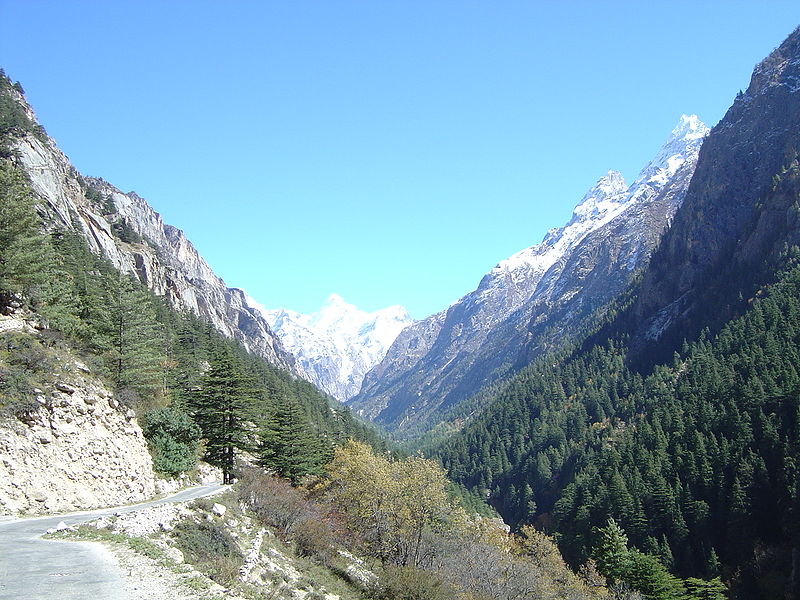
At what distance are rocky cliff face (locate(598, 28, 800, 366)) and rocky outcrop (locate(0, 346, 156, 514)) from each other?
15430 centimetres

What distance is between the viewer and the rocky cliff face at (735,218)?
147 m

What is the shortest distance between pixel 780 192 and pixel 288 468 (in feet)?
545

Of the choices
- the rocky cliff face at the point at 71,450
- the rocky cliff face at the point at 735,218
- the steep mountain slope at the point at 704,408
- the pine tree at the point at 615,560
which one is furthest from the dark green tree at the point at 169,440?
the rocky cliff face at the point at 735,218

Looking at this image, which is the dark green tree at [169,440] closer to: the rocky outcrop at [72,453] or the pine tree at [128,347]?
the pine tree at [128,347]

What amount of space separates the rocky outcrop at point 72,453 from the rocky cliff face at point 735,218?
154305 millimetres

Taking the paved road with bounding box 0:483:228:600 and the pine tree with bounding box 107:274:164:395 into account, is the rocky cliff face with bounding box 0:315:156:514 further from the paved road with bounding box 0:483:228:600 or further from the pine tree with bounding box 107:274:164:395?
the pine tree with bounding box 107:274:164:395

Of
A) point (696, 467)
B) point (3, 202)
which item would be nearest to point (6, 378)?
point (3, 202)

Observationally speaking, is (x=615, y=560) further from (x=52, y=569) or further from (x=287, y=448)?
(x=52, y=569)

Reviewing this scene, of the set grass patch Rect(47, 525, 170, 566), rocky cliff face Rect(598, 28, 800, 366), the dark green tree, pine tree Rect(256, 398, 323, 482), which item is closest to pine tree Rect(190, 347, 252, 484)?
the dark green tree

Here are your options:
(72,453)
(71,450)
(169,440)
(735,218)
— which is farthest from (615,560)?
(735,218)

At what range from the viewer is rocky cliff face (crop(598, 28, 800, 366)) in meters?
147

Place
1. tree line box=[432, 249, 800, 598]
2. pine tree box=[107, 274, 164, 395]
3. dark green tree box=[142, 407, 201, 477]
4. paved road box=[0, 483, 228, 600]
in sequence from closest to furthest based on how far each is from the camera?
paved road box=[0, 483, 228, 600]
dark green tree box=[142, 407, 201, 477]
pine tree box=[107, 274, 164, 395]
tree line box=[432, 249, 800, 598]

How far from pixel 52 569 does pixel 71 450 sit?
514 inches

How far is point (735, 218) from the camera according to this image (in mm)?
177000
